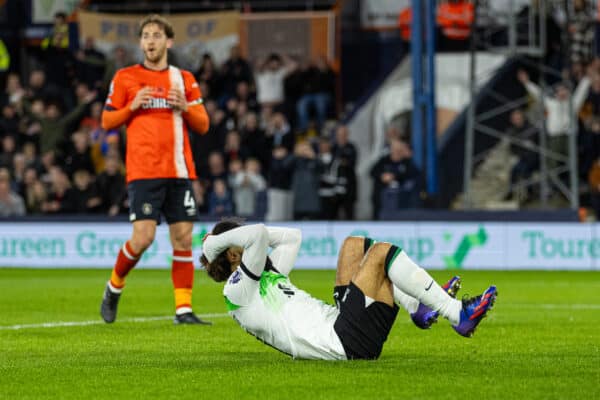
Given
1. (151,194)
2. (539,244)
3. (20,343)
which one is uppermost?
(151,194)

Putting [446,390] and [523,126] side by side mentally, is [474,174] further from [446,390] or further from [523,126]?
[446,390]

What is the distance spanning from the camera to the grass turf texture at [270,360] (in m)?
8.04

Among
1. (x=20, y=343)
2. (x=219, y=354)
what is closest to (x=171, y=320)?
(x=20, y=343)

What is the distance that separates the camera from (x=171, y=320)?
1334cm

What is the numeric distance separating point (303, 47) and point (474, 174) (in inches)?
207

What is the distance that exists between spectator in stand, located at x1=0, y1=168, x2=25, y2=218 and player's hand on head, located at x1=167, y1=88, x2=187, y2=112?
515 inches

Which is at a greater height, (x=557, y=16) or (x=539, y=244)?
(x=557, y=16)

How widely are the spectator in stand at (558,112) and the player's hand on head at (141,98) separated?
13.5m

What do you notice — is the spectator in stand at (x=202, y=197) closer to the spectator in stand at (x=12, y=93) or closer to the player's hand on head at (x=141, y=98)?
the spectator in stand at (x=12, y=93)

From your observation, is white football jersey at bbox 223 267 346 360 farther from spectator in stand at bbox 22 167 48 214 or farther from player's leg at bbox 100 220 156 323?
spectator in stand at bbox 22 167 48 214

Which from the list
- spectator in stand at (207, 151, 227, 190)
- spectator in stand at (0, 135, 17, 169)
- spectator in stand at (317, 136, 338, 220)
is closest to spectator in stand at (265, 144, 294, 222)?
spectator in stand at (317, 136, 338, 220)

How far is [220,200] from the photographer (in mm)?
24562

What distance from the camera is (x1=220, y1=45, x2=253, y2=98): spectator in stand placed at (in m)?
28.0

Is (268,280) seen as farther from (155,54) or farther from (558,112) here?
(558,112)
